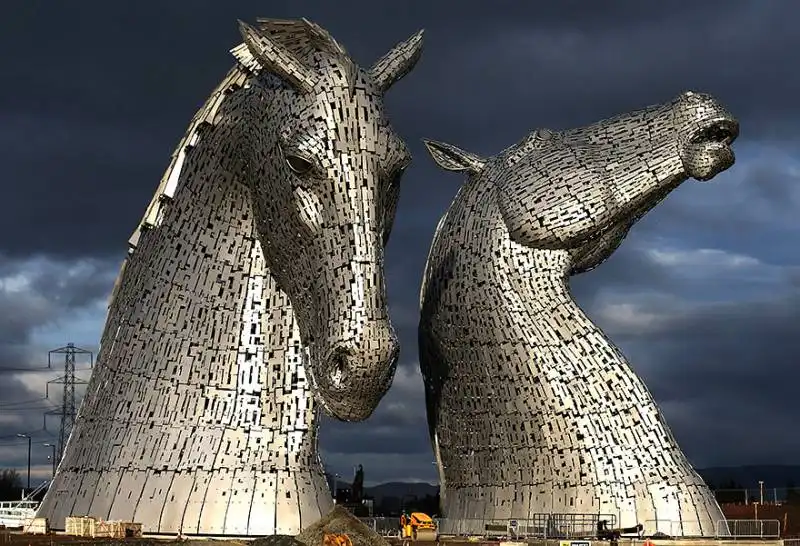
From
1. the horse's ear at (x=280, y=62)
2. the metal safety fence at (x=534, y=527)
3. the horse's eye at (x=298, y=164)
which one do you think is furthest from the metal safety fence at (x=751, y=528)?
the horse's ear at (x=280, y=62)

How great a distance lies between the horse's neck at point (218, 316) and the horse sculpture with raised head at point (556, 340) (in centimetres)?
764

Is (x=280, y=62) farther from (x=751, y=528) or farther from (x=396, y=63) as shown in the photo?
(x=751, y=528)

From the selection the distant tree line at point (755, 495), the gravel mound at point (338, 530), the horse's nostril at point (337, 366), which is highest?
the horse's nostril at point (337, 366)

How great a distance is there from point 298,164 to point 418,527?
10392 millimetres

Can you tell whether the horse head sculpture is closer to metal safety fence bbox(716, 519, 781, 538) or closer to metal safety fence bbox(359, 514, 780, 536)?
metal safety fence bbox(359, 514, 780, 536)

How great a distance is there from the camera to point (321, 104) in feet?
46.4

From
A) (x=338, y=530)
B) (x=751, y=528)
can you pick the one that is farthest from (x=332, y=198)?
(x=751, y=528)

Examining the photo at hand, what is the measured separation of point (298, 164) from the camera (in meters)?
14.1

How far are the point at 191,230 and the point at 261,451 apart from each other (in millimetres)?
2856

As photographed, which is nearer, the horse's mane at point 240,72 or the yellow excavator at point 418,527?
the horse's mane at point 240,72

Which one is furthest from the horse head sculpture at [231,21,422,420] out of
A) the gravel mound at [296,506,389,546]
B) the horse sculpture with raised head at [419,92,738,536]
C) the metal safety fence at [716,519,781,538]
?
the metal safety fence at [716,519,781,538]

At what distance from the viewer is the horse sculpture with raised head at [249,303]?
1390 cm

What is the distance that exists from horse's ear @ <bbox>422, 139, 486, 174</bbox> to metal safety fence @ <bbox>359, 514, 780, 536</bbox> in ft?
21.6

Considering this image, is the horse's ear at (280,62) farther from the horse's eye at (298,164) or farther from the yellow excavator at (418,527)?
the yellow excavator at (418,527)
